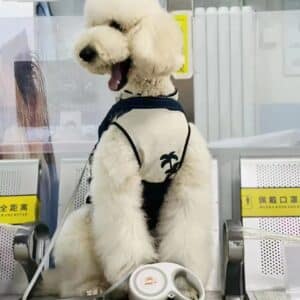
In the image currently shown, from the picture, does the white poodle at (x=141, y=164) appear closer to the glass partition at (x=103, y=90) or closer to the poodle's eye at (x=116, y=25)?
the poodle's eye at (x=116, y=25)

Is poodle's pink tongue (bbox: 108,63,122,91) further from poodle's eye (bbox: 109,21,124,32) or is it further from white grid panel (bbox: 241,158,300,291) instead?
white grid panel (bbox: 241,158,300,291)

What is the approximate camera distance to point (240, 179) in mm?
1606

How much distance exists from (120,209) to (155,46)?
359 mm

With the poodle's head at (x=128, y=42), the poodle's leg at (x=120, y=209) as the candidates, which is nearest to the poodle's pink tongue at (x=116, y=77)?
the poodle's head at (x=128, y=42)

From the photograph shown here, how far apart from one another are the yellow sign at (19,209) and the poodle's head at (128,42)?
534 mm

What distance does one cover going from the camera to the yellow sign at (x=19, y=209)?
1.60m

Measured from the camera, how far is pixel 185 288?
1.24 metres

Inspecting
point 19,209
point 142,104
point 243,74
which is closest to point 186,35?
point 243,74

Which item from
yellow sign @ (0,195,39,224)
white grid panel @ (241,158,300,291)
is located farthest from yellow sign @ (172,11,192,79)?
yellow sign @ (0,195,39,224)

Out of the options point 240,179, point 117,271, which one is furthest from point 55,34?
point 117,271

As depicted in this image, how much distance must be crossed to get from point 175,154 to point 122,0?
354 mm

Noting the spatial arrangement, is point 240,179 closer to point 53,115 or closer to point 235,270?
point 235,270

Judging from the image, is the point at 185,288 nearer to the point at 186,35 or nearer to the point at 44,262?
the point at 44,262

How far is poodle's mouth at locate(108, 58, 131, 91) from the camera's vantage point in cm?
124
